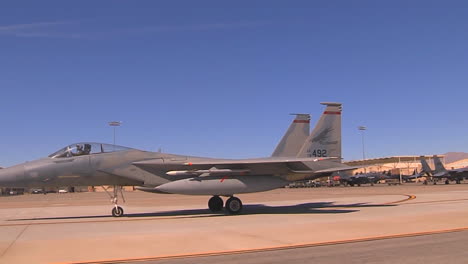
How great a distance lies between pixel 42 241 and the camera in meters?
9.99

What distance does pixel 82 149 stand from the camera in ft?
55.1

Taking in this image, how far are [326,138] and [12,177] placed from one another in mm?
13686

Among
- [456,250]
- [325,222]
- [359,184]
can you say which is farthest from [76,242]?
[359,184]

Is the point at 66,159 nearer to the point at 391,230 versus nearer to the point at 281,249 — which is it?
the point at 281,249

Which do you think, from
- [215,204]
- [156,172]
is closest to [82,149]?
[156,172]

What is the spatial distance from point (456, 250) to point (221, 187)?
32.8ft

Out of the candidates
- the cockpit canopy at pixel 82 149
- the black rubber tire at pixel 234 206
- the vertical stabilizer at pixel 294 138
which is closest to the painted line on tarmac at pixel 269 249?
the black rubber tire at pixel 234 206

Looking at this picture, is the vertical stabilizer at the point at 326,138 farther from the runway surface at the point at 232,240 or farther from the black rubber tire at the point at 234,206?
the runway surface at the point at 232,240

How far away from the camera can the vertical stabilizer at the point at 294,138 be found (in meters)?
21.8

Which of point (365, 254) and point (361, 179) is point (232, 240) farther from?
point (361, 179)

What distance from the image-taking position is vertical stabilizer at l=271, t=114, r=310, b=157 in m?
21.8

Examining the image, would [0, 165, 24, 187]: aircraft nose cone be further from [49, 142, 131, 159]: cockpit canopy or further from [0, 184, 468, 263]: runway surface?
[0, 184, 468, 263]: runway surface

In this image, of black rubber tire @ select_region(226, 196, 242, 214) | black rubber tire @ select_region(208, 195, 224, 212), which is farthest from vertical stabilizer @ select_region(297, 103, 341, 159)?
black rubber tire @ select_region(226, 196, 242, 214)

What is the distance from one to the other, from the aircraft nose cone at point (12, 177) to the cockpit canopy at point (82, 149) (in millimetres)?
1292
